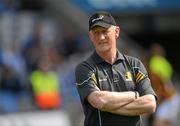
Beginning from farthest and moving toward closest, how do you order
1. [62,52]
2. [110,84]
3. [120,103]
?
[62,52], [110,84], [120,103]

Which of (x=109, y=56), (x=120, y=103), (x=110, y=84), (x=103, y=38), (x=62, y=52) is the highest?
(x=103, y=38)

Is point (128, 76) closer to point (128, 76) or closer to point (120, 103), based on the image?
point (128, 76)

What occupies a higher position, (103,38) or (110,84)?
(103,38)

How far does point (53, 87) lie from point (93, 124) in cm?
892

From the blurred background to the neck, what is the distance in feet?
21.8

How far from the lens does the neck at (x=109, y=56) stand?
782cm

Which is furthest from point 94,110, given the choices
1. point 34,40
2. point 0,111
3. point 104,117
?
point 34,40

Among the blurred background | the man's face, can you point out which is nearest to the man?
the man's face

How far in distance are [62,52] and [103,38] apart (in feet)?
38.0

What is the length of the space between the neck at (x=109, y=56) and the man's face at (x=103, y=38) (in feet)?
0.24

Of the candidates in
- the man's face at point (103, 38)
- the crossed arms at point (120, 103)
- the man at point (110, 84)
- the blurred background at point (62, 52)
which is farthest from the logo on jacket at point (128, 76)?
the blurred background at point (62, 52)

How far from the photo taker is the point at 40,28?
60.6ft

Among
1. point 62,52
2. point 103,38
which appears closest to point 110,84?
point 103,38

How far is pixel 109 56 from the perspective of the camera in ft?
25.7
